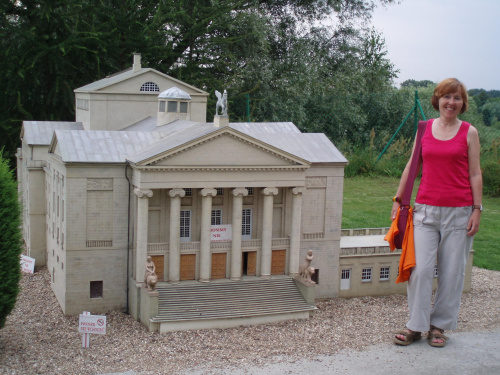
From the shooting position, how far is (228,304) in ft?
87.2

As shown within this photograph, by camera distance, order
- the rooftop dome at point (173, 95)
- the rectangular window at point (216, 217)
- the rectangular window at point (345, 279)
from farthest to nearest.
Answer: the rooftop dome at point (173, 95) < the rectangular window at point (345, 279) < the rectangular window at point (216, 217)

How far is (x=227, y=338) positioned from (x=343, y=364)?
5.40m

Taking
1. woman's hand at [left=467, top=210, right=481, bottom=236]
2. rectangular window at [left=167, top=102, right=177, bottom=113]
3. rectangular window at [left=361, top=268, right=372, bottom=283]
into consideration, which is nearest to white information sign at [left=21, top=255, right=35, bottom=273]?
rectangular window at [left=167, top=102, right=177, bottom=113]

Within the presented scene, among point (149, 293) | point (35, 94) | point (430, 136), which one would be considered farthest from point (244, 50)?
point (430, 136)

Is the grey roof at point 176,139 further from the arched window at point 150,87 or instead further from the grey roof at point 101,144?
the arched window at point 150,87

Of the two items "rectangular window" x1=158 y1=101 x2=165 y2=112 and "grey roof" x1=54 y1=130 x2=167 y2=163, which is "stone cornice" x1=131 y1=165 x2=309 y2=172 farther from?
"rectangular window" x1=158 y1=101 x2=165 y2=112

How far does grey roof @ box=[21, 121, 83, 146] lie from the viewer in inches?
1331

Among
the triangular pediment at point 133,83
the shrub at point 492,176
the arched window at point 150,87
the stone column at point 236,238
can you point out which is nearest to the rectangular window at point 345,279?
the stone column at point 236,238

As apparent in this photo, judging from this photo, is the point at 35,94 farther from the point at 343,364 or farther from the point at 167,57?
the point at 343,364

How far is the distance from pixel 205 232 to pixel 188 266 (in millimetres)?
1709

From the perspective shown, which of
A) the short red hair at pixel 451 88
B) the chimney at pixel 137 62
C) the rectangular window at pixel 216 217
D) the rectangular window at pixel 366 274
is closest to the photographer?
the short red hair at pixel 451 88

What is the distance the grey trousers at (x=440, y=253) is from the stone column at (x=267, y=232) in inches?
547

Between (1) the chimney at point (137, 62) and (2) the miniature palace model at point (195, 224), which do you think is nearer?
(2) the miniature palace model at point (195, 224)

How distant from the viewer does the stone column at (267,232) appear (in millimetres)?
27766
